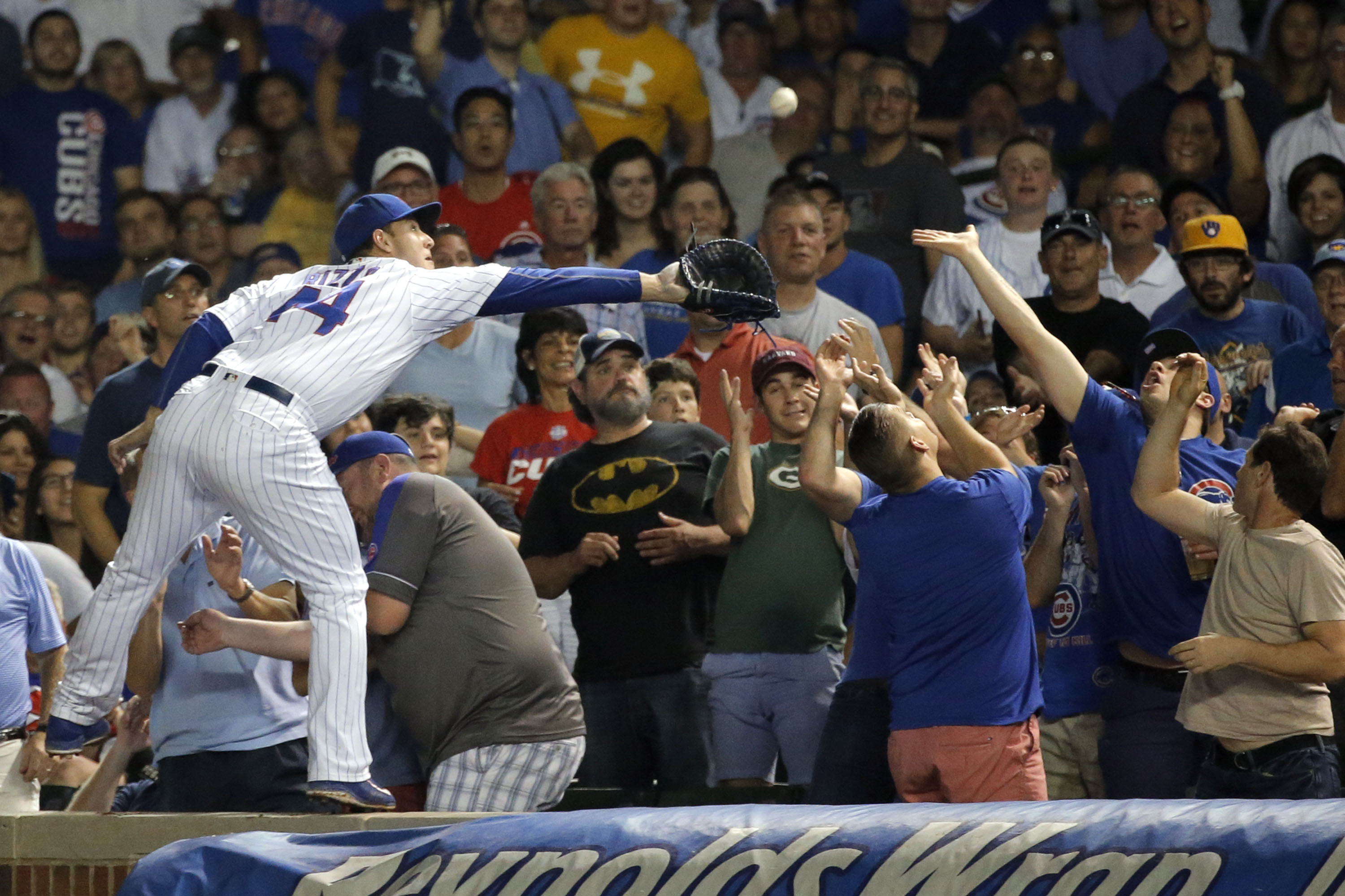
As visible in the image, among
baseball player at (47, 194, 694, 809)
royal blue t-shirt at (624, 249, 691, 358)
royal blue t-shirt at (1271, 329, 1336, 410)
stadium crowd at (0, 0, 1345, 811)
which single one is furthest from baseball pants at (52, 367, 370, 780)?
royal blue t-shirt at (1271, 329, 1336, 410)

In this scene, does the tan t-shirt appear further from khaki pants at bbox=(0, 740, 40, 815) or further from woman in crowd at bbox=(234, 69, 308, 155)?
woman in crowd at bbox=(234, 69, 308, 155)

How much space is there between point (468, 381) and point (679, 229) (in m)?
1.28

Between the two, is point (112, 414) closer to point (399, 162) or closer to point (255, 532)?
point (399, 162)

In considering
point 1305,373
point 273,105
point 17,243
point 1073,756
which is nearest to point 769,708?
point 1073,756

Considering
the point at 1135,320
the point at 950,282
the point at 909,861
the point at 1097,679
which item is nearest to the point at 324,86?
the point at 950,282

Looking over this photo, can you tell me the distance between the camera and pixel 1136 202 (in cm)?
765

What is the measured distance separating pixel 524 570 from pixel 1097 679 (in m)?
1.77

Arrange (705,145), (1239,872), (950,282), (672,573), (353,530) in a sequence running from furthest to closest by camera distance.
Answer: (705,145), (950,282), (672,573), (353,530), (1239,872)

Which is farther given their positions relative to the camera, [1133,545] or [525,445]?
[525,445]

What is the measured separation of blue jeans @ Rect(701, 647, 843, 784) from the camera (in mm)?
5516

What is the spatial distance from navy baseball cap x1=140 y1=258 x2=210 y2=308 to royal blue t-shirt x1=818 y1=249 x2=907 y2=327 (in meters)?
2.83

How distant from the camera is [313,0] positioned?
10906 mm

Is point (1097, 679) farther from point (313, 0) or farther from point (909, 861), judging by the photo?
point (313, 0)

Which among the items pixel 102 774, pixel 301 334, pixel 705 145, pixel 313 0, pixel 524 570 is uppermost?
pixel 313 0
